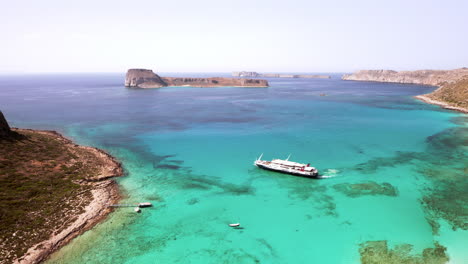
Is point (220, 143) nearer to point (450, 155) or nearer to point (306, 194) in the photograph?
point (306, 194)

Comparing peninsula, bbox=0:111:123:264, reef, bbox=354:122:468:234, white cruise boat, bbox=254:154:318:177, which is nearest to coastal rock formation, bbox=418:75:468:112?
reef, bbox=354:122:468:234

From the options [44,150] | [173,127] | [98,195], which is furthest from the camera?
[173,127]

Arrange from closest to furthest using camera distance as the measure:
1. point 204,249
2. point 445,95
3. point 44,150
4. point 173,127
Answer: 1. point 204,249
2. point 44,150
3. point 173,127
4. point 445,95

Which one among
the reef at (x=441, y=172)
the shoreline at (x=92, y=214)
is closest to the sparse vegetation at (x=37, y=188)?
the shoreline at (x=92, y=214)

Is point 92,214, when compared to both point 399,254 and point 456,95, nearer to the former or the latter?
point 399,254

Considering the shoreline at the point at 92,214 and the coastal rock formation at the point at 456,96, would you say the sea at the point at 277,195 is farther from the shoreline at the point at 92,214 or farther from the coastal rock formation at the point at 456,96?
the coastal rock formation at the point at 456,96

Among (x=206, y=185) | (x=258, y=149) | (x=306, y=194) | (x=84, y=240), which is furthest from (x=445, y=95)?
(x=84, y=240)

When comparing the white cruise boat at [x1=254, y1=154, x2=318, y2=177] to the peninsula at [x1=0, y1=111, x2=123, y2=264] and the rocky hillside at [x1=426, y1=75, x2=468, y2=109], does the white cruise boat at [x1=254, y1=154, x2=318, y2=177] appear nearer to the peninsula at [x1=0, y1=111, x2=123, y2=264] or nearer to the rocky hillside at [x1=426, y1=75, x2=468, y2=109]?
the peninsula at [x1=0, y1=111, x2=123, y2=264]

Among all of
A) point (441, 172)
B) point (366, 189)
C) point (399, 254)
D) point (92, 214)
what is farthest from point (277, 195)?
point (441, 172)
